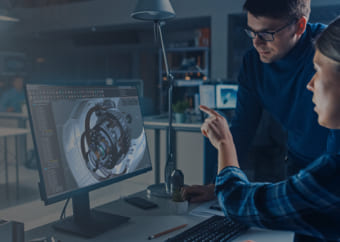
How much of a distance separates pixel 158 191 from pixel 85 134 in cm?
53

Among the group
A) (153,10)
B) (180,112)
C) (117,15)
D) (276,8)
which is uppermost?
(117,15)

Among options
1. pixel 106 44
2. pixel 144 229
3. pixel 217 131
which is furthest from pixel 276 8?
pixel 106 44

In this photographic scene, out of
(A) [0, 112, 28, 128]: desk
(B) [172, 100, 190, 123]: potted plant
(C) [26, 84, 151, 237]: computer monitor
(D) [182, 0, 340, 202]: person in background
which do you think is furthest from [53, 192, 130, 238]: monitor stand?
(A) [0, 112, 28, 128]: desk

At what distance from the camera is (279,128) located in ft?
17.0

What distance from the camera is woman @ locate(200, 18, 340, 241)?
1.96 feet

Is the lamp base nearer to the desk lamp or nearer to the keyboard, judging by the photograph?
the desk lamp

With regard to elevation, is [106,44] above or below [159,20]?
above

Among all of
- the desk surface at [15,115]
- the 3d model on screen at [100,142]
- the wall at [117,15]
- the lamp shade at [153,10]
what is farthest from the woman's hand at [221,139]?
the wall at [117,15]

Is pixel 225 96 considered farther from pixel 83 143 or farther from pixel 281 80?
pixel 83 143

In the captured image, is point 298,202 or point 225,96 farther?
point 225,96

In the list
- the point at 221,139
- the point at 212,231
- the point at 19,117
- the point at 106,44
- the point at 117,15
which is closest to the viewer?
the point at 221,139

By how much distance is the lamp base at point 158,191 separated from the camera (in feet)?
4.72

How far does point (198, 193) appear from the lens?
1.38 metres

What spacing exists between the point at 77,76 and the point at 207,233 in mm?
9229
